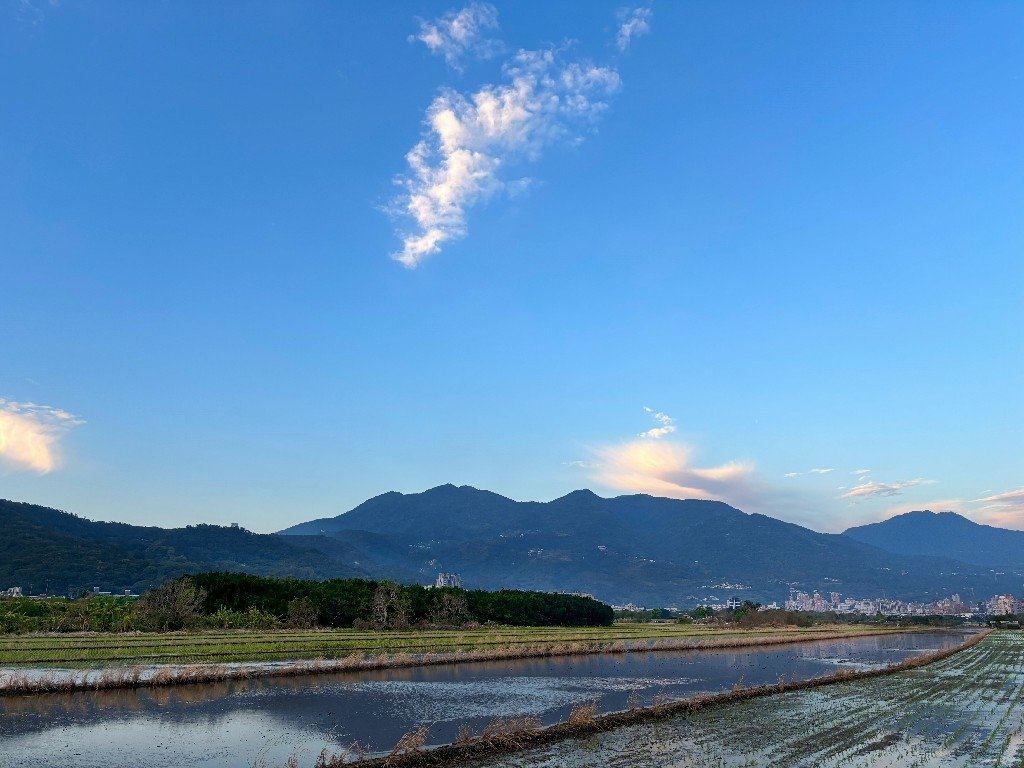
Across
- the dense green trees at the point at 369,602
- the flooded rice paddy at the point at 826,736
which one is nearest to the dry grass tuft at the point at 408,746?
the flooded rice paddy at the point at 826,736

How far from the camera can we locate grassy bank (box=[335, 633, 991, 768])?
20344 mm

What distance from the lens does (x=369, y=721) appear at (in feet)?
85.9

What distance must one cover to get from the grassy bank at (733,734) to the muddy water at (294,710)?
2561mm

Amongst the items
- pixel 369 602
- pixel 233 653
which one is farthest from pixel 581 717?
pixel 369 602

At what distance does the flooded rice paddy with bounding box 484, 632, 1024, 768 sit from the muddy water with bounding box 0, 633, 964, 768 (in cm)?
468

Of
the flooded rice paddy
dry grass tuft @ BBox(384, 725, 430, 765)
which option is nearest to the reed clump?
dry grass tuft @ BBox(384, 725, 430, 765)

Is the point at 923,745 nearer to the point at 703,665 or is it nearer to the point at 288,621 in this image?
the point at 703,665

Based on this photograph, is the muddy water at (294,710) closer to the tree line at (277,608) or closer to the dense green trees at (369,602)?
the tree line at (277,608)

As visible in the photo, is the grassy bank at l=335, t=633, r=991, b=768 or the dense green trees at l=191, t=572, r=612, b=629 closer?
the grassy bank at l=335, t=633, r=991, b=768

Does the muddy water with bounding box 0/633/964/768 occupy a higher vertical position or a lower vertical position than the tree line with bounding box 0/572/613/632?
lower

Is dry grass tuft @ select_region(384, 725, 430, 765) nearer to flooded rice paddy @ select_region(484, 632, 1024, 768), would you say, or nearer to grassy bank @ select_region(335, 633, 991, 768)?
grassy bank @ select_region(335, 633, 991, 768)

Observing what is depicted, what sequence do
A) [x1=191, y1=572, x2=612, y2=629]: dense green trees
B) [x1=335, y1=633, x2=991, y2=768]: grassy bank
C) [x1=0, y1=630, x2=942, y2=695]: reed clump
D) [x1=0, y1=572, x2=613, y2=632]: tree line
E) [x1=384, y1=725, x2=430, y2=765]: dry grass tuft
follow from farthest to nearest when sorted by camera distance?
[x1=191, y1=572, x2=612, y2=629]: dense green trees → [x1=0, y1=572, x2=613, y2=632]: tree line → [x1=0, y1=630, x2=942, y2=695]: reed clump → [x1=335, y1=633, x2=991, y2=768]: grassy bank → [x1=384, y1=725, x2=430, y2=765]: dry grass tuft

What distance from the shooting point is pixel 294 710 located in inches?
1102

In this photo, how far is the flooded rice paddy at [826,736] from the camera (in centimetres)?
2055
